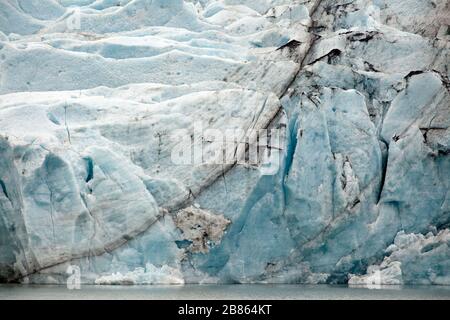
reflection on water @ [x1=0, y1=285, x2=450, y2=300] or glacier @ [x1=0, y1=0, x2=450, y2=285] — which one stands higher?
glacier @ [x1=0, y1=0, x2=450, y2=285]

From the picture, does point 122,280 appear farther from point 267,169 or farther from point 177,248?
point 267,169

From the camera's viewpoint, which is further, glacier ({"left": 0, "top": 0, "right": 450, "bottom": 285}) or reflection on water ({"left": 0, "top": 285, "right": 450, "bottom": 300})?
glacier ({"left": 0, "top": 0, "right": 450, "bottom": 285})

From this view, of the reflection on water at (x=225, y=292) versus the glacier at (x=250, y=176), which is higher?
the glacier at (x=250, y=176)

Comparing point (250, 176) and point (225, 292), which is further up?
point (250, 176)
